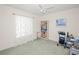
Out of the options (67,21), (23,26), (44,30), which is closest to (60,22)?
(67,21)

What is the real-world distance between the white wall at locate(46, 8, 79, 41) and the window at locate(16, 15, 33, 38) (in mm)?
468

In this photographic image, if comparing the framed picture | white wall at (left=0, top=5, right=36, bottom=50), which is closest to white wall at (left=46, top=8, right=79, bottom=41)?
the framed picture

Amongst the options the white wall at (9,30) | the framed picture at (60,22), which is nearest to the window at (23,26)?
the white wall at (9,30)

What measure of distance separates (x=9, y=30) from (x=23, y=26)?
418mm

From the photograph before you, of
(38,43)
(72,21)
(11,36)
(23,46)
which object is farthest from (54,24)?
(11,36)

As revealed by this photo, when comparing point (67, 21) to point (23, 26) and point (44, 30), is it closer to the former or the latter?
point (44, 30)

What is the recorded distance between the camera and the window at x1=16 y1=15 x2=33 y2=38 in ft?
5.75

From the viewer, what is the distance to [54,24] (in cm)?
195

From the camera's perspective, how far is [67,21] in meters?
1.91

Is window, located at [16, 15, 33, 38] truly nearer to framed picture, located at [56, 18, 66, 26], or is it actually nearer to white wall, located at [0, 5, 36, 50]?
white wall, located at [0, 5, 36, 50]

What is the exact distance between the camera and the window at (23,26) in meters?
1.75

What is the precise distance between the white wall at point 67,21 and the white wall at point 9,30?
0.42m
